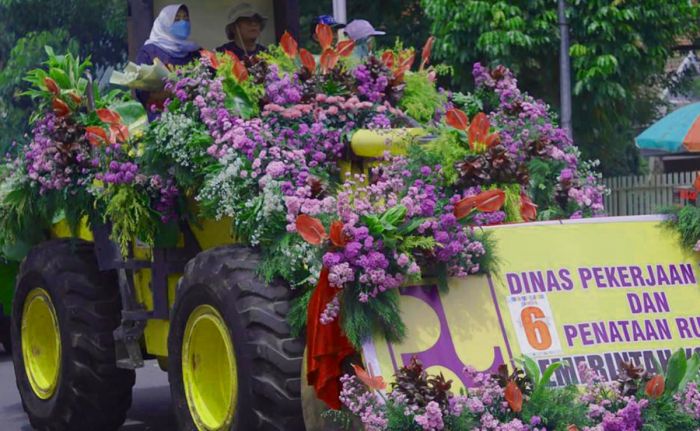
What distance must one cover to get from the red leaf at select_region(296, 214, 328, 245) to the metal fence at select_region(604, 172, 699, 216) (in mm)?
13752

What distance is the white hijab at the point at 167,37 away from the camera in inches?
362

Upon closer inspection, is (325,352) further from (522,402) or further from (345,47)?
(345,47)

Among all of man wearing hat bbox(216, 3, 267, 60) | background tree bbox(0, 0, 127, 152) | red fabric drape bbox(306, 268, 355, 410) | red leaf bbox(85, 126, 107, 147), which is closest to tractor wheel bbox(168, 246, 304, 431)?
red fabric drape bbox(306, 268, 355, 410)

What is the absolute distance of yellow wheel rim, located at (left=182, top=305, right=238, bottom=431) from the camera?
24.5 ft

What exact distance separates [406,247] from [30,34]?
19020 millimetres

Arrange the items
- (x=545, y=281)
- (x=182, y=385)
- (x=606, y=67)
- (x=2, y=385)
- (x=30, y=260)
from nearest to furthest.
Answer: (x=545, y=281), (x=182, y=385), (x=30, y=260), (x=2, y=385), (x=606, y=67)

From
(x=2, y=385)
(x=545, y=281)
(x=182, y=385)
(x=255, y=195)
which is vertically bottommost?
(x=2, y=385)

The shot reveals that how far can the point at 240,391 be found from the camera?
697 cm

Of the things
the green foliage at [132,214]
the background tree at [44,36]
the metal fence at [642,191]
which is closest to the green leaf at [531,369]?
the green foliage at [132,214]

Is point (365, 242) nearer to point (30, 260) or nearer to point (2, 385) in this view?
point (30, 260)

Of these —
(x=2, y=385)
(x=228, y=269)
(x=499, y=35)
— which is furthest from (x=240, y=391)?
(x=499, y=35)

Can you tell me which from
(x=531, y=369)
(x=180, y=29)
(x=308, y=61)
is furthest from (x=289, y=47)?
(x=531, y=369)

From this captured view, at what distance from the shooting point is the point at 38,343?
9.78 meters

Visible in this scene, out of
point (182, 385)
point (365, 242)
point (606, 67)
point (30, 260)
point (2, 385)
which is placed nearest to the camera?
point (365, 242)
